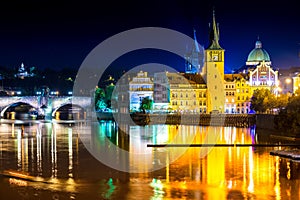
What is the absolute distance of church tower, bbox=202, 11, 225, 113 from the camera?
75.9 metres

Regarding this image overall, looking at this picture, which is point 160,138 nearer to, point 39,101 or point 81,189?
point 81,189

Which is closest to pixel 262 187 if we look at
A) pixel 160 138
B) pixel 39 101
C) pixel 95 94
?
pixel 160 138

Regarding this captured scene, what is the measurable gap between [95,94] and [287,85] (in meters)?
36.6

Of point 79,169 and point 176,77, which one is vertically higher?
point 176,77

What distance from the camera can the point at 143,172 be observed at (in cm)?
2678

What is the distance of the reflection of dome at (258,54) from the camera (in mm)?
92287

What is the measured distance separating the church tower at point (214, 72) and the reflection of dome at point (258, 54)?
1759 cm

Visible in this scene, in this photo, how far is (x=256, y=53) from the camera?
9319 cm

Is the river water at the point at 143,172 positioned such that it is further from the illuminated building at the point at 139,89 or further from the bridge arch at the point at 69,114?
the bridge arch at the point at 69,114

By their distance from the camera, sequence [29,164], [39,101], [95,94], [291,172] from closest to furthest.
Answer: [291,172], [29,164], [39,101], [95,94]

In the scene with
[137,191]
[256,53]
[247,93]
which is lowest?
[137,191]

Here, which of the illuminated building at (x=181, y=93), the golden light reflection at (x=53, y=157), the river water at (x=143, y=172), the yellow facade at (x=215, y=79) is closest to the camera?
the river water at (x=143, y=172)

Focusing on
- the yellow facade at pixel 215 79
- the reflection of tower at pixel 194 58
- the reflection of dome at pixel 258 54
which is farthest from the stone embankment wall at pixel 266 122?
the reflection of tower at pixel 194 58

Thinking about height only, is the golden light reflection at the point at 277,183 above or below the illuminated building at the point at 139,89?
below
